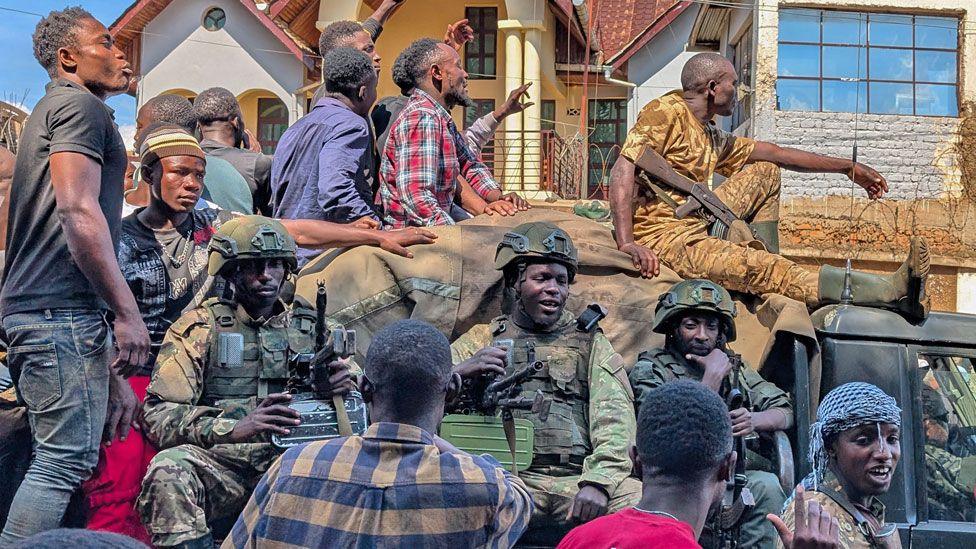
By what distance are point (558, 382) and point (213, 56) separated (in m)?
20.3

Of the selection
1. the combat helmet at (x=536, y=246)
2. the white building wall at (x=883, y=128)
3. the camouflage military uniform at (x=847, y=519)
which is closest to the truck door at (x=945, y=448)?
the camouflage military uniform at (x=847, y=519)

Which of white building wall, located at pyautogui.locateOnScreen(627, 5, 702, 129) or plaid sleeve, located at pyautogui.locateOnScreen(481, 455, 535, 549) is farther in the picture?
white building wall, located at pyautogui.locateOnScreen(627, 5, 702, 129)

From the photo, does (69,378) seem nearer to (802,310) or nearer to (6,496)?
(6,496)

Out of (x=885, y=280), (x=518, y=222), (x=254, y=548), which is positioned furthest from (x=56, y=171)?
(x=885, y=280)

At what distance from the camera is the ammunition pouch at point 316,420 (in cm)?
480

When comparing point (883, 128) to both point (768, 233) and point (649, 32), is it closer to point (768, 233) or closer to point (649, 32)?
point (649, 32)

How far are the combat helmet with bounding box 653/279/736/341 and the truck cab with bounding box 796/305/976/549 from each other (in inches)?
15.0

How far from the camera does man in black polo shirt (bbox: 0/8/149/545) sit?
445cm

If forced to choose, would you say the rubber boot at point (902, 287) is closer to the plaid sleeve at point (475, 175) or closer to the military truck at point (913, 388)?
the military truck at point (913, 388)

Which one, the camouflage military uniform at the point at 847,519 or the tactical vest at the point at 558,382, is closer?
the camouflage military uniform at the point at 847,519

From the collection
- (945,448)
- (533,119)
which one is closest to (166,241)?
(945,448)

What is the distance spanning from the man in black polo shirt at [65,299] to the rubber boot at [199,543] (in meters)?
0.41

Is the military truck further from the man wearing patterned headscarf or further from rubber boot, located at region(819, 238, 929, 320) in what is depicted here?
the man wearing patterned headscarf

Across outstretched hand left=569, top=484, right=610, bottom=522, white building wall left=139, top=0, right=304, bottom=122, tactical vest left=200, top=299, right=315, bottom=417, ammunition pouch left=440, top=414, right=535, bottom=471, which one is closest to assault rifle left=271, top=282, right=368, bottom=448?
tactical vest left=200, top=299, right=315, bottom=417
